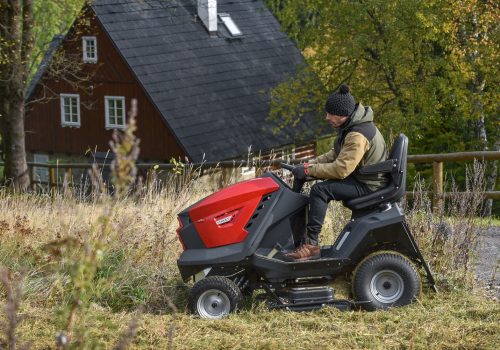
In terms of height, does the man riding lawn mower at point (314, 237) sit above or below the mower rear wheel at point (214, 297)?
above

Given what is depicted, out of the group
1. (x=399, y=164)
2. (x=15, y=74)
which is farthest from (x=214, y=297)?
(x=15, y=74)

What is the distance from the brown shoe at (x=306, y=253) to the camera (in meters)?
6.98

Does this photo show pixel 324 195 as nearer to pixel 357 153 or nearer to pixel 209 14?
pixel 357 153

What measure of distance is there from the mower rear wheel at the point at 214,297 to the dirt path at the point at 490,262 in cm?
207

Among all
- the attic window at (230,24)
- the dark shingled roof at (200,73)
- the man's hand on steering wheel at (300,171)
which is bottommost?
the dark shingled roof at (200,73)

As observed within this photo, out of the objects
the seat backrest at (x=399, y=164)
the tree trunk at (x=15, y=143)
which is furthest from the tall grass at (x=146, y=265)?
the tree trunk at (x=15, y=143)

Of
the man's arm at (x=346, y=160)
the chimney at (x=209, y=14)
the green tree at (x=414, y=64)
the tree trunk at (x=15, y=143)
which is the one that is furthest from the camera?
the chimney at (x=209, y=14)

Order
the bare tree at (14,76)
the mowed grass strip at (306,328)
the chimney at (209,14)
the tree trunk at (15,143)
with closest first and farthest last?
the mowed grass strip at (306,328), the bare tree at (14,76), the tree trunk at (15,143), the chimney at (209,14)

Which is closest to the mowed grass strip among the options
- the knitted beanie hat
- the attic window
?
the knitted beanie hat

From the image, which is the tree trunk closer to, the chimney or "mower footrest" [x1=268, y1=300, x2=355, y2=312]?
"mower footrest" [x1=268, y1=300, x2=355, y2=312]

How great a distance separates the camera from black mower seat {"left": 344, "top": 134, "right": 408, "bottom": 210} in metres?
6.94

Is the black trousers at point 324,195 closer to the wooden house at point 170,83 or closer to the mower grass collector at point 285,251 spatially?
the mower grass collector at point 285,251

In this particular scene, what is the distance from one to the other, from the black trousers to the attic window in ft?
96.9

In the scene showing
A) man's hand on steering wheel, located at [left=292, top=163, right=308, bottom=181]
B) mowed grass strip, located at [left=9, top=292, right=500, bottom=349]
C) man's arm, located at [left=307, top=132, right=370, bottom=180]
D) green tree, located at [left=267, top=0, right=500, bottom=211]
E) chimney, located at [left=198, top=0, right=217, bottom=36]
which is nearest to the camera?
mowed grass strip, located at [left=9, top=292, right=500, bottom=349]
